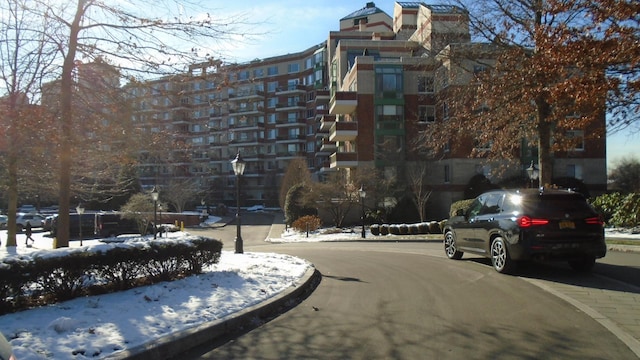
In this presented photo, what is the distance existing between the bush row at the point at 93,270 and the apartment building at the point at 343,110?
3.27m

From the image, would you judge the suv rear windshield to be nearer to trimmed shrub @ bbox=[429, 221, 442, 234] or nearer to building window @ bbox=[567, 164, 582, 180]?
trimmed shrub @ bbox=[429, 221, 442, 234]

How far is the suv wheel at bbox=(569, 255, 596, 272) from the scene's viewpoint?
31.7 ft

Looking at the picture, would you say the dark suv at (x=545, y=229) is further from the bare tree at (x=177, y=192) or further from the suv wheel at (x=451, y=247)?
the bare tree at (x=177, y=192)

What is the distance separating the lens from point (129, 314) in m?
6.05

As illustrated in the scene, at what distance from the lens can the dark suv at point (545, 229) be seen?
912cm

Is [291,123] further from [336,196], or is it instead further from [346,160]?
[336,196]

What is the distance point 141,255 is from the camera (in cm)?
770

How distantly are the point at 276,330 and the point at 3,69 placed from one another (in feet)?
32.2

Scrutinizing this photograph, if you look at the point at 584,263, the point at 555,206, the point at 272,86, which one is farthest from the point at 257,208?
the point at 555,206

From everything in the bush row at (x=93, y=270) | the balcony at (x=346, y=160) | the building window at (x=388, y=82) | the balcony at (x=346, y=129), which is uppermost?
the building window at (x=388, y=82)

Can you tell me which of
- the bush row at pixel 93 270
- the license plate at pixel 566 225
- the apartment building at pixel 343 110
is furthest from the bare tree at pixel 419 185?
the bush row at pixel 93 270

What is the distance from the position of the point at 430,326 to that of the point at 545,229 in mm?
4280

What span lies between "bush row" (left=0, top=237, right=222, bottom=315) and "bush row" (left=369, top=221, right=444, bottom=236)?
25190mm

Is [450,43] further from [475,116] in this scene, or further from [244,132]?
[244,132]
